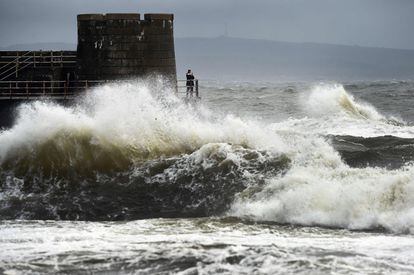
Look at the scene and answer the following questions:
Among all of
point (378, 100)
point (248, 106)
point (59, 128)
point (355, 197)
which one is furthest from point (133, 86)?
point (378, 100)

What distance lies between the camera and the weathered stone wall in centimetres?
2006

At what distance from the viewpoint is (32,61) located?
75.5 ft

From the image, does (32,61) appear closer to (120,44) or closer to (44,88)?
(44,88)

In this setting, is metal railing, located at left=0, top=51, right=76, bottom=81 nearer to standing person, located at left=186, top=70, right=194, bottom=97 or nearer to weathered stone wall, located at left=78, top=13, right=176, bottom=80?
weathered stone wall, located at left=78, top=13, right=176, bottom=80

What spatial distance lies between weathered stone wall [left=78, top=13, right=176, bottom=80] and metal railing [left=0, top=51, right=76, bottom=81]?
7.45 ft

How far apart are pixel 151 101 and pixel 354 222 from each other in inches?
314

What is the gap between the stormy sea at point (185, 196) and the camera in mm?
9266

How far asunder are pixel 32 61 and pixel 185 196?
11700 millimetres

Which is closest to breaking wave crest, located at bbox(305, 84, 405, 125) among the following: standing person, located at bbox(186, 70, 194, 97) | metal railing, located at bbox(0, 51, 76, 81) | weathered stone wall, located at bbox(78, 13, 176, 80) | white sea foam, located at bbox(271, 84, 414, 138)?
white sea foam, located at bbox(271, 84, 414, 138)

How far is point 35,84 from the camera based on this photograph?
71.8 feet

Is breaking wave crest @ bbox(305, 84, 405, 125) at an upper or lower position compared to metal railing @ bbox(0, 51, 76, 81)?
lower

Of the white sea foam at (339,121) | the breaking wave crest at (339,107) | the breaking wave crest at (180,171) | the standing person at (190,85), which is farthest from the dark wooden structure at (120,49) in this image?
the breaking wave crest at (339,107)

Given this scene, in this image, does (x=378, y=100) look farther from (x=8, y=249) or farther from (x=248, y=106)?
(x=8, y=249)

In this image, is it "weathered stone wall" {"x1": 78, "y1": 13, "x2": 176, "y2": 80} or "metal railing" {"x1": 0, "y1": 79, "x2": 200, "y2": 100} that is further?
"metal railing" {"x1": 0, "y1": 79, "x2": 200, "y2": 100}
